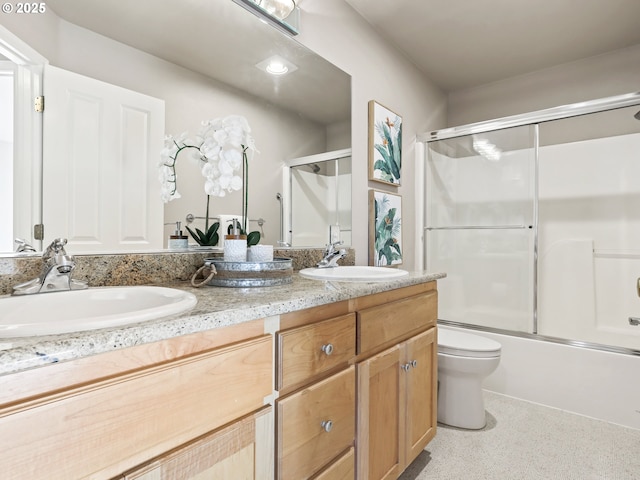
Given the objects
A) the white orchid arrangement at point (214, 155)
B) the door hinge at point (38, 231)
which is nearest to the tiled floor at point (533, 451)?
the white orchid arrangement at point (214, 155)

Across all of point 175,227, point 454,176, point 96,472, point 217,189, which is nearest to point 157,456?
point 96,472

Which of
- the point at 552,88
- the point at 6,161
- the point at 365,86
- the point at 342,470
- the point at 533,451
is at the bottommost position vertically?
the point at 533,451

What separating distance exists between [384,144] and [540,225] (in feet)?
5.19

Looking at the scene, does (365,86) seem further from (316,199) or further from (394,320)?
(394,320)

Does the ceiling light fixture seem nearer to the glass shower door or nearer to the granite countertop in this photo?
the granite countertop

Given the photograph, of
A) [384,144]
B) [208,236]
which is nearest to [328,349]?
[208,236]

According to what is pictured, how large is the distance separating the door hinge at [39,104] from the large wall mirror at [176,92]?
2cm

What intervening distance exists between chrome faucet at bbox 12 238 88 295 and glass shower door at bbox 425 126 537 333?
245 centimetres

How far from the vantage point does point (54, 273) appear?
893 millimetres

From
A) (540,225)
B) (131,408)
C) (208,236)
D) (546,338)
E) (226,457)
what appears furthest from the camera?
(540,225)

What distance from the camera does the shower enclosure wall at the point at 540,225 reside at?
2.55m

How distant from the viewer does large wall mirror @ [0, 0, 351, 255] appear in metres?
0.98

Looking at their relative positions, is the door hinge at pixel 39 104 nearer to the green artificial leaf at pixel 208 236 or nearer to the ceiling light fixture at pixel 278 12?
the green artificial leaf at pixel 208 236

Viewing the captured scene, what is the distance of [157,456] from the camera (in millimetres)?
624
